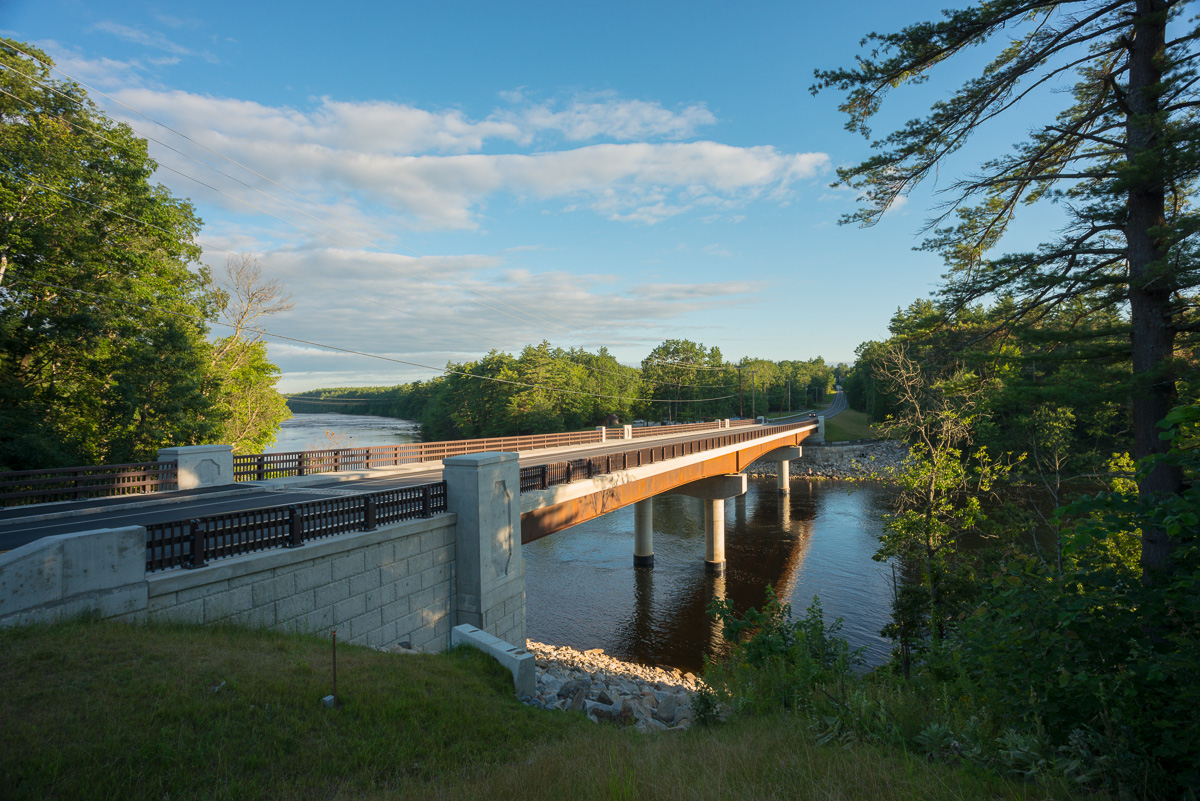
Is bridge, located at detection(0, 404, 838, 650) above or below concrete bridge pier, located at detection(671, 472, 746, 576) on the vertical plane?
above

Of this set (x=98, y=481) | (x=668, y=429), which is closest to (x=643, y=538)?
(x=98, y=481)

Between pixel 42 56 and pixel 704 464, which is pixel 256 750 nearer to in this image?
pixel 704 464

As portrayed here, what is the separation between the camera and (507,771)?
16.4ft

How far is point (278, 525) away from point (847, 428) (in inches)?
3728

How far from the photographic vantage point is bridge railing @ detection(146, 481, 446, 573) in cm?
749

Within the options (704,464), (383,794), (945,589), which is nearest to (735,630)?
(945,589)

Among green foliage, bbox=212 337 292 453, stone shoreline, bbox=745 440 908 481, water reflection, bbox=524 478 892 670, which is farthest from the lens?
stone shoreline, bbox=745 440 908 481

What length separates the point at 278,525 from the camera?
8.82 metres

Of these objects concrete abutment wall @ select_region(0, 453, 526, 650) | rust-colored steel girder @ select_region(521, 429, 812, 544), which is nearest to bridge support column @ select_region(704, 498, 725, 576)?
rust-colored steel girder @ select_region(521, 429, 812, 544)

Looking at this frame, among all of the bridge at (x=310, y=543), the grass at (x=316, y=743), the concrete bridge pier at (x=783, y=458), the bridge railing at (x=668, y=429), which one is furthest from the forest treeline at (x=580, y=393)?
the grass at (x=316, y=743)

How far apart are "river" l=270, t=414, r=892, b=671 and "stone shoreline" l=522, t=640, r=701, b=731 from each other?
2.30 m

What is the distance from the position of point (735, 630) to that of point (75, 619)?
9851mm

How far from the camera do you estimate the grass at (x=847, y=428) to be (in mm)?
82425

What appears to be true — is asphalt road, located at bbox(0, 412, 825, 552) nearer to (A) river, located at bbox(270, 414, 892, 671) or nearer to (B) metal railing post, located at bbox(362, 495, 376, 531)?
(B) metal railing post, located at bbox(362, 495, 376, 531)
